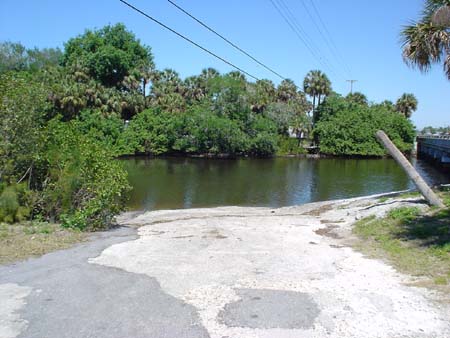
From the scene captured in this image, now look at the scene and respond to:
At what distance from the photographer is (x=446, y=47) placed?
14508 mm

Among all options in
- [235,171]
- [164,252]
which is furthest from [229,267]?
[235,171]

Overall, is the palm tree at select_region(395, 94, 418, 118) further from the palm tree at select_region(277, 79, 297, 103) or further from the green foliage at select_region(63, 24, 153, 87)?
the green foliage at select_region(63, 24, 153, 87)

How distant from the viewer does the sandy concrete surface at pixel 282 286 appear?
6.09m

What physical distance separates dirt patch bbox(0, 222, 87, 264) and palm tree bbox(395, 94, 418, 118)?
274ft

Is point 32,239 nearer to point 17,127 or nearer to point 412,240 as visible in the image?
point 17,127

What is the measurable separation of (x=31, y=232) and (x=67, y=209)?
3066mm

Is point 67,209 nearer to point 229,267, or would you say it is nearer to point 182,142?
point 229,267

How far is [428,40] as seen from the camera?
1450cm

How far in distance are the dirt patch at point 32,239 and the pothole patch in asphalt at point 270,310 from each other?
16.2 ft

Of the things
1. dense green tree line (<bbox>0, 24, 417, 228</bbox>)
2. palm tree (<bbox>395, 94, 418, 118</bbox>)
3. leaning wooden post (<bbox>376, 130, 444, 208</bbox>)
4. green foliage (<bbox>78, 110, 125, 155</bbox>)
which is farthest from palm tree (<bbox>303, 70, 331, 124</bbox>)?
leaning wooden post (<bbox>376, 130, 444, 208</bbox>)

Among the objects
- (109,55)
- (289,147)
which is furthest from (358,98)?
(109,55)

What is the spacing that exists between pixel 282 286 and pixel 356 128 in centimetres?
7253

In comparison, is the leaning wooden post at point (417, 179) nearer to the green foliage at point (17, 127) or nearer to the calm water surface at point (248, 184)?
the green foliage at point (17, 127)

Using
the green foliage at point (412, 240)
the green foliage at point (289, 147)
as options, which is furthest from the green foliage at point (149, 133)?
the green foliage at point (412, 240)
